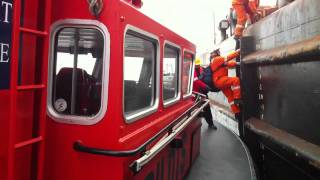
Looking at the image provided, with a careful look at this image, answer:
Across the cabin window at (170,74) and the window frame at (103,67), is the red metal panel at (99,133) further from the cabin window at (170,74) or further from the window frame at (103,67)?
the cabin window at (170,74)

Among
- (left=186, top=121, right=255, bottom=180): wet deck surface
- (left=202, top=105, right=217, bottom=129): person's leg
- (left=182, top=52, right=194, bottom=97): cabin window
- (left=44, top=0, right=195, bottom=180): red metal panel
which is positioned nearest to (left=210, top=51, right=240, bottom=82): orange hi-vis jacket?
(left=202, top=105, right=217, bottom=129): person's leg

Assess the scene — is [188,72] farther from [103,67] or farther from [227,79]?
[103,67]

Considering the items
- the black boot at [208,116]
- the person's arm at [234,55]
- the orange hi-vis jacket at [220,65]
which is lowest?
the black boot at [208,116]

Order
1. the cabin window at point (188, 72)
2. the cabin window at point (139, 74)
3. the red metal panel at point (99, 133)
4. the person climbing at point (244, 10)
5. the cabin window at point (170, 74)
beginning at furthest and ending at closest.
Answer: the person climbing at point (244, 10)
the cabin window at point (188, 72)
the cabin window at point (170, 74)
the cabin window at point (139, 74)
the red metal panel at point (99, 133)

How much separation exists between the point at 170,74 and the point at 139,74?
903 mm

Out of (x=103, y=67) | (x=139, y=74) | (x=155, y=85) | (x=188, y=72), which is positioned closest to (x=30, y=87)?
(x=103, y=67)

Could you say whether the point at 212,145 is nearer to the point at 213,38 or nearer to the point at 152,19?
the point at 152,19

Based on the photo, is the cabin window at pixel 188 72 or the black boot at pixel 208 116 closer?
the cabin window at pixel 188 72

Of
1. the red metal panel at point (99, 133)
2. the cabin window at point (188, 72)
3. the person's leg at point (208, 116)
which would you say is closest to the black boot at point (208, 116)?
the person's leg at point (208, 116)

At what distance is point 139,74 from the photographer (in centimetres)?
238

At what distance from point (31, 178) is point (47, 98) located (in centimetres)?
42

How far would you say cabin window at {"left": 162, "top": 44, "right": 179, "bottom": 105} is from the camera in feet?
9.73

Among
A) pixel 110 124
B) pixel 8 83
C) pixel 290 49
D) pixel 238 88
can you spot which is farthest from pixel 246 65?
pixel 8 83

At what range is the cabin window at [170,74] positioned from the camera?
2.97 metres
